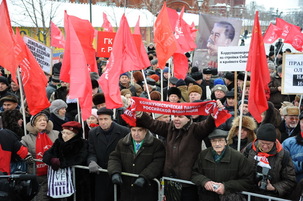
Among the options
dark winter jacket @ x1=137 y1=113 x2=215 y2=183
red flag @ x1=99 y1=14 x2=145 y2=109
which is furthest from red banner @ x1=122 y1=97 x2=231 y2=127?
red flag @ x1=99 y1=14 x2=145 y2=109

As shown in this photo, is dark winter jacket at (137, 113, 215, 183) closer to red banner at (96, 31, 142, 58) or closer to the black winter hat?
the black winter hat

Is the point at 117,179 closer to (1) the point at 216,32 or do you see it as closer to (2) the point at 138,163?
(2) the point at 138,163

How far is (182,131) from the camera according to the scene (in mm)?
5527

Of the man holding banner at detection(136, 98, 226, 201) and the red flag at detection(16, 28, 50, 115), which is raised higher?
the red flag at detection(16, 28, 50, 115)

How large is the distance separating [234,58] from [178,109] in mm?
2228

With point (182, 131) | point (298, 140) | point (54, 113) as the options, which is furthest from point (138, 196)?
point (54, 113)

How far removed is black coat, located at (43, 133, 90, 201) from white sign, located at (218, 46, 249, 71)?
2.70 meters

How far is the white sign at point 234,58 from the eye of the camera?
703 cm

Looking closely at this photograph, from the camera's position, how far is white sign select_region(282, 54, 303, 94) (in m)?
6.80

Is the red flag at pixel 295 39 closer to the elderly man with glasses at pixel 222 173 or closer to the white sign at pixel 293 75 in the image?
the white sign at pixel 293 75

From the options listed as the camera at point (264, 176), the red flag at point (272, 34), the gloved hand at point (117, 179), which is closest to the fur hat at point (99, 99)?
the gloved hand at point (117, 179)

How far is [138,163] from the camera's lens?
566 cm

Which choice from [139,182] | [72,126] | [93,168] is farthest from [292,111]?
[72,126]

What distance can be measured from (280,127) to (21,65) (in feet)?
14.2
